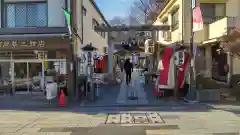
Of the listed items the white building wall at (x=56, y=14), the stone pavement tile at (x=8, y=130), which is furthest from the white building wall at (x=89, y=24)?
the stone pavement tile at (x=8, y=130)

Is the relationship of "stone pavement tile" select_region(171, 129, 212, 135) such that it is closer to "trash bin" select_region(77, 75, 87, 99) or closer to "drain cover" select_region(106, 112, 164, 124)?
"drain cover" select_region(106, 112, 164, 124)

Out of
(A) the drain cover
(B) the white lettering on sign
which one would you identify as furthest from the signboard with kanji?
(A) the drain cover

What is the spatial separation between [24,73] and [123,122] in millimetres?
11955

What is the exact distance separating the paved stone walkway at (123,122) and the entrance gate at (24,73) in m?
6.29

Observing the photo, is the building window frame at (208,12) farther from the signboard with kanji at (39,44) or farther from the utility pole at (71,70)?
the signboard with kanji at (39,44)

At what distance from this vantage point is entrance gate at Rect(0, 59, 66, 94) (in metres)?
22.9

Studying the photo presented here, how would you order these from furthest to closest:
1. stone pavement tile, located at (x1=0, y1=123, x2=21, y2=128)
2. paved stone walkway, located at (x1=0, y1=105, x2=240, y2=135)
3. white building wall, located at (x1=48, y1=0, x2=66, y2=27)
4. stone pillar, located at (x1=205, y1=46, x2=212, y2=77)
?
stone pillar, located at (x1=205, y1=46, x2=212, y2=77), white building wall, located at (x1=48, y1=0, x2=66, y2=27), stone pavement tile, located at (x1=0, y1=123, x2=21, y2=128), paved stone walkway, located at (x1=0, y1=105, x2=240, y2=135)

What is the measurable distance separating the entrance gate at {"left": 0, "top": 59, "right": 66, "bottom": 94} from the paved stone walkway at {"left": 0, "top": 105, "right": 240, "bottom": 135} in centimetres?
629

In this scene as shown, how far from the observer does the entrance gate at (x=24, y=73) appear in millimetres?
22891

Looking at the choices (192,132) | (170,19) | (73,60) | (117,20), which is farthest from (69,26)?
(117,20)

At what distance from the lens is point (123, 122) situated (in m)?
12.8

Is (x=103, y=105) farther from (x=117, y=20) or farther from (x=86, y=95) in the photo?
(x=117, y=20)

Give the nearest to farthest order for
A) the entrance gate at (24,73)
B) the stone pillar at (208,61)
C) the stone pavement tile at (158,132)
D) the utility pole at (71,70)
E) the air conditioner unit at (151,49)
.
Answer: the stone pavement tile at (158,132)
the utility pole at (71,70)
the entrance gate at (24,73)
the stone pillar at (208,61)
the air conditioner unit at (151,49)

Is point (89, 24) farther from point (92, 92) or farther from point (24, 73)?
point (92, 92)
